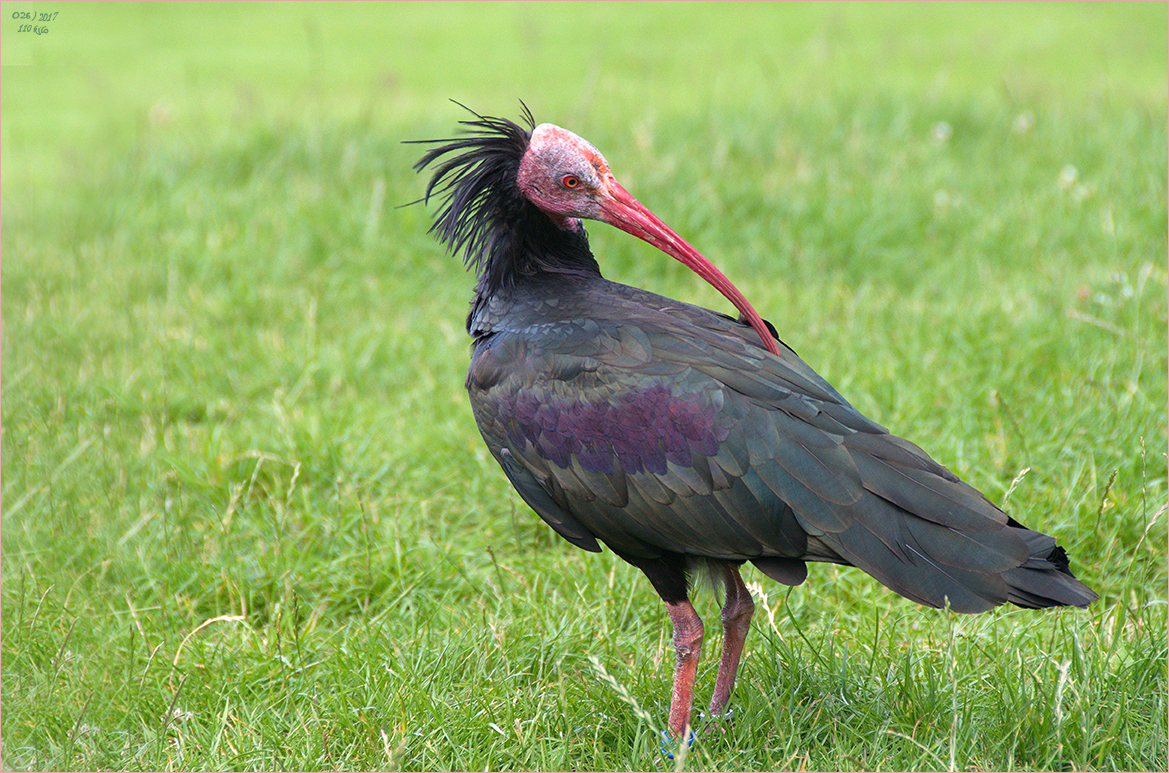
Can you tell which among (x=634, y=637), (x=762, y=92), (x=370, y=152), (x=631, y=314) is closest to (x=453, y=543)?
(x=634, y=637)

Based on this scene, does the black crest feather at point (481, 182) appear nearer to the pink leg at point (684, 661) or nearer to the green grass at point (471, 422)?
the green grass at point (471, 422)

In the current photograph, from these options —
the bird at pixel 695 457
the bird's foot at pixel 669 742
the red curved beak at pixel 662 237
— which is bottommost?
the bird's foot at pixel 669 742

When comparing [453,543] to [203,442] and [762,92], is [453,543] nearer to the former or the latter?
[203,442]

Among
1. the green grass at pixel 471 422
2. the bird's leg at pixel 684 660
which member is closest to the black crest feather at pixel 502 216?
the green grass at pixel 471 422

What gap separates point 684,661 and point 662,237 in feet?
4.18

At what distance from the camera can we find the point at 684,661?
121 inches

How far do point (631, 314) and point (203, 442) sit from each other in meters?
2.28

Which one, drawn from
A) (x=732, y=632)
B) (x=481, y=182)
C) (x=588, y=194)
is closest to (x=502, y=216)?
(x=481, y=182)

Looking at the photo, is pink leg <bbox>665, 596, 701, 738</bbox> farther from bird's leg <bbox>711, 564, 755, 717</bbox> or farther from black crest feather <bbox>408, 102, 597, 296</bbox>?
black crest feather <bbox>408, 102, 597, 296</bbox>

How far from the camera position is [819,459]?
9.24 feet

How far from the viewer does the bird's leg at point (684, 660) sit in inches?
121

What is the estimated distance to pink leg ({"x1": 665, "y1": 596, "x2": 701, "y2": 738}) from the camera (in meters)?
3.08

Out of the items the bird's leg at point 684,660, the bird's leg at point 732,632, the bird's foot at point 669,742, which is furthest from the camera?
the bird's leg at point 732,632

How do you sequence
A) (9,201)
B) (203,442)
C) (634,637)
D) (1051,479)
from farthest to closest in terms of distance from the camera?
(9,201) → (203,442) → (1051,479) → (634,637)
